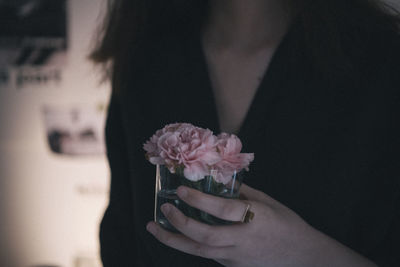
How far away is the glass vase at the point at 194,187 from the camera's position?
0.47 metres

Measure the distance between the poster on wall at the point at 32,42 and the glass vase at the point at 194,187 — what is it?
126cm

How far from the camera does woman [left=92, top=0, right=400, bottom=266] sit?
0.54 metres

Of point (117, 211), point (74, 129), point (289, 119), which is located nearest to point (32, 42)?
point (74, 129)

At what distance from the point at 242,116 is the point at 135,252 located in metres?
0.41

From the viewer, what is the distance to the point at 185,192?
0.46 metres

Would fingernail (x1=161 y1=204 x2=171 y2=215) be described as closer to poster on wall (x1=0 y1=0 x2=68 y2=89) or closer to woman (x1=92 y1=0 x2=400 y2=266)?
Result: woman (x1=92 y1=0 x2=400 y2=266)

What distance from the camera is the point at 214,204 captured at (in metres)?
0.45

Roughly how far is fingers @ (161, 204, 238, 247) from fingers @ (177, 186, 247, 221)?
0.07ft

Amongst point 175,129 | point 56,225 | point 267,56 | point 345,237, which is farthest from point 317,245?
point 56,225

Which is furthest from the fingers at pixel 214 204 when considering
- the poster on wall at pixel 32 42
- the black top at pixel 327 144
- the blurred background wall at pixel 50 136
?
the poster on wall at pixel 32 42

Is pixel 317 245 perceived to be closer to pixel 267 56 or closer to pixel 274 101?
pixel 274 101

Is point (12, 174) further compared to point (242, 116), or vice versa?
point (12, 174)

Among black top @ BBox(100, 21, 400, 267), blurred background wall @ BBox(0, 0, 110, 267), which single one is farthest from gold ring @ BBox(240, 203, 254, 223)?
blurred background wall @ BBox(0, 0, 110, 267)

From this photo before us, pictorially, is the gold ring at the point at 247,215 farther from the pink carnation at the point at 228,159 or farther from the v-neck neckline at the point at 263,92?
the v-neck neckline at the point at 263,92
